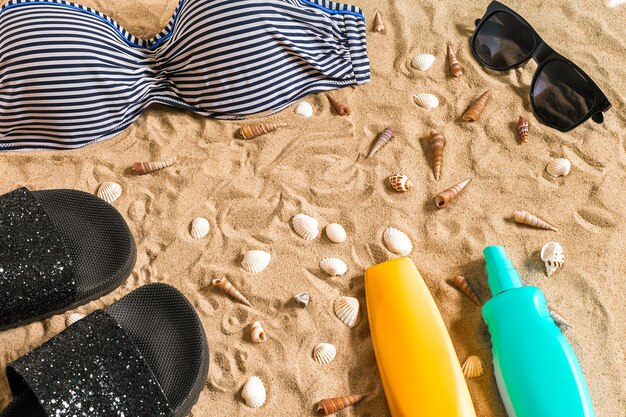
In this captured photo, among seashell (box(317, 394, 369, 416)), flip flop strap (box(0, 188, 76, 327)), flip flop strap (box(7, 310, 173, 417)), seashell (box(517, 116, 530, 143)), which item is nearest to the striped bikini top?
flip flop strap (box(0, 188, 76, 327))

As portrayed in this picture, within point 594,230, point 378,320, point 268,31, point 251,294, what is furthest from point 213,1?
point 594,230

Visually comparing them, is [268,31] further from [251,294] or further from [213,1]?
[251,294]

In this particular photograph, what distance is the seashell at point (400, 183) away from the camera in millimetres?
1939

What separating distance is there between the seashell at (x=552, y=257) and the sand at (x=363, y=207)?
1.4 inches

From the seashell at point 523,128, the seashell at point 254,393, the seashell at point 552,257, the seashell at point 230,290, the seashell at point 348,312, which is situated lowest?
the seashell at point 254,393

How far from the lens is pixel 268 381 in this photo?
1680 mm

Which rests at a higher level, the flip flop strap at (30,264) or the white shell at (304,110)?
the white shell at (304,110)

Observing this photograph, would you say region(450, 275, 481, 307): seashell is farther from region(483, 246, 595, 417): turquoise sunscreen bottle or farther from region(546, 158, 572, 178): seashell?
region(546, 158, 572, 178): seashell

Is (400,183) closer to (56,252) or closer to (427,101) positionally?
(427,101)

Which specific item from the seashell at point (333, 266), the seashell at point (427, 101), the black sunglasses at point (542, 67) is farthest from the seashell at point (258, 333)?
the black sunglasses at point (542, 67)

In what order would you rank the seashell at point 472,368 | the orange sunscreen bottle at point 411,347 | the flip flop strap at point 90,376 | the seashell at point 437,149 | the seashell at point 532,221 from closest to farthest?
the flip flop strap at point 90,376 → the orange sunscreen bottle at point 411,347 → the seashell at point 472,368 → the seashell at point 532,221 → the seashell at point 437,149

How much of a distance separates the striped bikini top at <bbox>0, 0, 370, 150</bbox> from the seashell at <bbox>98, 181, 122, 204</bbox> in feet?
0.63

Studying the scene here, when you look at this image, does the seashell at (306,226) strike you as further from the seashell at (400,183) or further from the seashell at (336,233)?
the seashell at (400,183)

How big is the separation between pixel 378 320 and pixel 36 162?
1.17m
